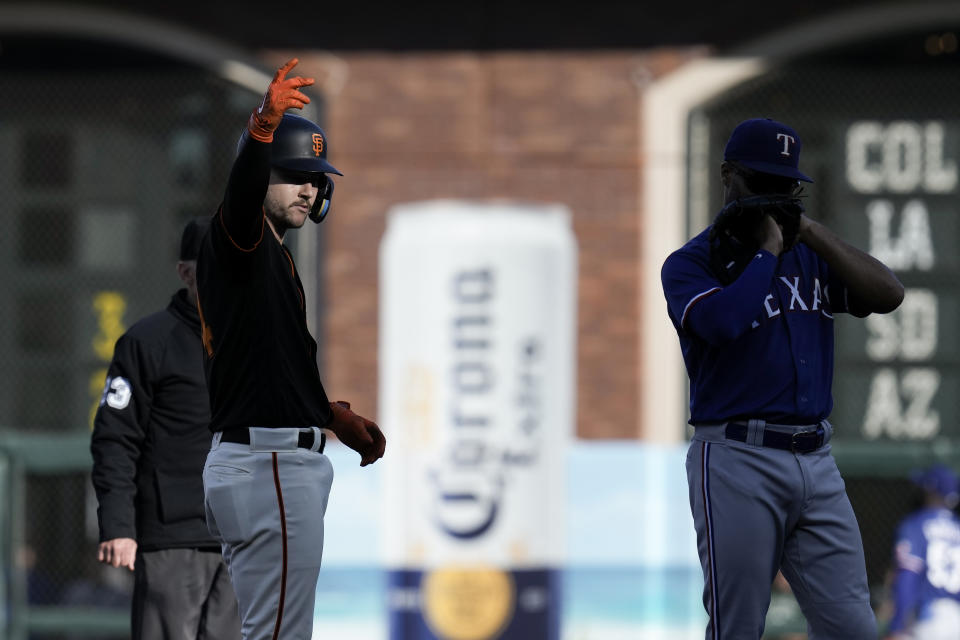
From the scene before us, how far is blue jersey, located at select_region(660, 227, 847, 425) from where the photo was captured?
3.55 metres

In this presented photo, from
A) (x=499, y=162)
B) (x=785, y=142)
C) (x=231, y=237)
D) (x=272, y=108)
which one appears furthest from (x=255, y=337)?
(x=499, y=162)

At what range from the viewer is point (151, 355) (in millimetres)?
4660

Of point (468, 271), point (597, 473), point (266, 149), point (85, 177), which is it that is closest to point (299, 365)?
point (266, 149)

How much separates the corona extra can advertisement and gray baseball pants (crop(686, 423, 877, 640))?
4734 mm

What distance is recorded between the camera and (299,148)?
346 cm

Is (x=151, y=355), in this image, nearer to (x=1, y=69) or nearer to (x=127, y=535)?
(x=127, y=535)

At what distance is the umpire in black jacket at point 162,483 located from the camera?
454 centimetres

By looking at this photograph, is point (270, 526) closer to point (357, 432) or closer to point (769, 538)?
point (357, 432)

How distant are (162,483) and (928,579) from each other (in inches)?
180

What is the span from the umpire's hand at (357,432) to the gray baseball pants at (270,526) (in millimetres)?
317

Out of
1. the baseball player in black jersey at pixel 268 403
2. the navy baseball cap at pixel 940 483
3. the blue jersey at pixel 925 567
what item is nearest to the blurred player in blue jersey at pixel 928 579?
the blue jersey at pixel 925 567

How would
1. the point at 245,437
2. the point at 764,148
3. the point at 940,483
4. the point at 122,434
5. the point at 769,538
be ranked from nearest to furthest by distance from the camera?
A: the point at 245,437, the point at 769,538, the point at 764,148, the point at 122,434, the point at 940,483

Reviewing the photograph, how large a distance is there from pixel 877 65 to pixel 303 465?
270 inches

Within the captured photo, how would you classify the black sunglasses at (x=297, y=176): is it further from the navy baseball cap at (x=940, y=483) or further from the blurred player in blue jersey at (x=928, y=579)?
the navy baseball cap at (x=940, y=483)
